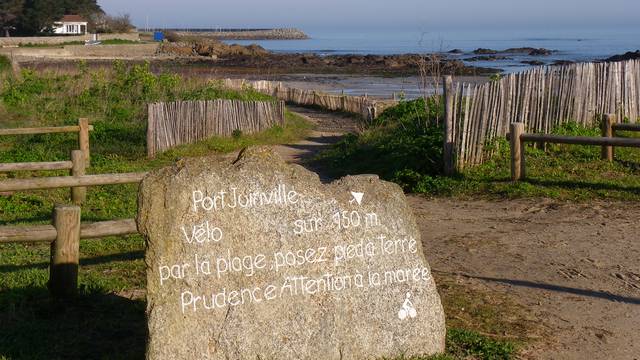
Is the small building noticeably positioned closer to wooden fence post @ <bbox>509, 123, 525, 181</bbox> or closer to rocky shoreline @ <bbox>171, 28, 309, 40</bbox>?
rocky shoreline @ <bbox>171, 28, 309, 40</bbox>

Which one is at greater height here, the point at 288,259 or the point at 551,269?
the point at 288,259

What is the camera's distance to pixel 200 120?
18859 millimetres

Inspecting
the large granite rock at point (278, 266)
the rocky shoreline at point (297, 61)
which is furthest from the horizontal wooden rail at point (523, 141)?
the rocky shoreline at point (297, 61)

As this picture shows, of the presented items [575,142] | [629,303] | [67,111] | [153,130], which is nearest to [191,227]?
[629,303]

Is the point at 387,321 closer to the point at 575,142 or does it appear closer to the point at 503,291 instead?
the point at 503,291

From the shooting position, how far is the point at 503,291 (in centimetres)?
788

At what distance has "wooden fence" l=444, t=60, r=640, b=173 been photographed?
13461 millimetres

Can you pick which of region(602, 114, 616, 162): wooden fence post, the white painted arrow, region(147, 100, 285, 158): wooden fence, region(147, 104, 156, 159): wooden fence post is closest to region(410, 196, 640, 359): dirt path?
the white painted arrow

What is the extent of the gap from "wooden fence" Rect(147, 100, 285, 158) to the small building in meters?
77.1

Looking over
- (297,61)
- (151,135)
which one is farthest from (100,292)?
(297,61)

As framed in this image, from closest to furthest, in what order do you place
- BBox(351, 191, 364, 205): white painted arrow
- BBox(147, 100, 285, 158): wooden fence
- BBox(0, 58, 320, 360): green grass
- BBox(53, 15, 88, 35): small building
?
1. BBox(351, 191, 364, 205): white painted arrow
2. BBox(0, 58, 320, 360): green grass
3. BBox(147, 100, 285, 158): wooden fence
4. BBox(53, 15, 88, 35): small building

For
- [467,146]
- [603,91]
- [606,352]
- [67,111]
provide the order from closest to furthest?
1. [606,352]
2. [467,146]
3. [603,91]
4. [67,111]

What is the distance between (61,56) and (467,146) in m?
58.3

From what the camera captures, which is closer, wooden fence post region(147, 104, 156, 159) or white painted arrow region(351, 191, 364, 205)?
white painted arrow region(351, 191, 364, 205)
